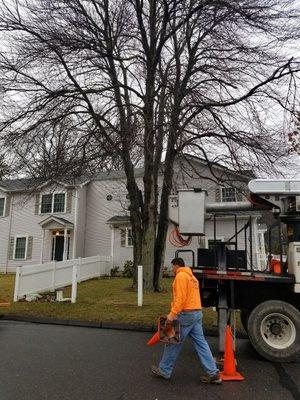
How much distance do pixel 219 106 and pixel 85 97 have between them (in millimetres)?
4883

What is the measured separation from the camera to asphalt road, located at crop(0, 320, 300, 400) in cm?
536

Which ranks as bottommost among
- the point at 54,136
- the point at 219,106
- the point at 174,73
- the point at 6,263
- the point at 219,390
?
the point at 219,390

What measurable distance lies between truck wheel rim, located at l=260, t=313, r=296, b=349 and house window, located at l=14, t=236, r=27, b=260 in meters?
25.3

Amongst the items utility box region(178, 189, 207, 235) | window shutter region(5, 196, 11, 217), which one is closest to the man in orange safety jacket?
utility box region(178, 189, 207, 235)

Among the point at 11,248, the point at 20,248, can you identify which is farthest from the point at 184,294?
the point at 11,248

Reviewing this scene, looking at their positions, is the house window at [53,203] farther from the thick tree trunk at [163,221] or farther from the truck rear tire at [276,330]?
the truck rear tire at [276,330]

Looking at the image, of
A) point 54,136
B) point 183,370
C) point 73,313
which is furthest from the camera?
point 54,136

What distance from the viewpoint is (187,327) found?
232 inches

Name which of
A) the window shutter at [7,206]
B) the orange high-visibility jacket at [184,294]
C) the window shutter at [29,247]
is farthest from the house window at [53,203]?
the orange high-visibility jacket at [184,294]

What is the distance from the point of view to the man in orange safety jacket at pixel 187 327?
5.77 meters

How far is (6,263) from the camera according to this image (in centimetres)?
3025

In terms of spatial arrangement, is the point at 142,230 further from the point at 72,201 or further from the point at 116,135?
the point at 72,201

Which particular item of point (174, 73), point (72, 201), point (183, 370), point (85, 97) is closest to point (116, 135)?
point (85, 97)

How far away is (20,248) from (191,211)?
25.3 m
